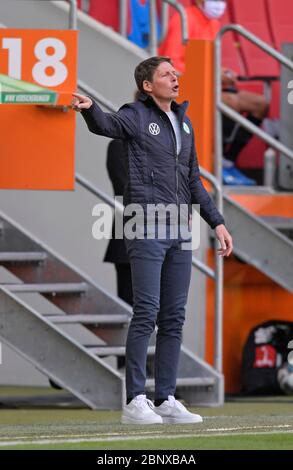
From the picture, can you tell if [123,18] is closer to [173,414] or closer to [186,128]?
[186,128]

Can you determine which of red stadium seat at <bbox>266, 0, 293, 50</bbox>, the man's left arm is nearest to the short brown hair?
the man's left arm

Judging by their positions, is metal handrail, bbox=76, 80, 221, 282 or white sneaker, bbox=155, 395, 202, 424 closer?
white sneaker, bbox=155, 395, 202, 424

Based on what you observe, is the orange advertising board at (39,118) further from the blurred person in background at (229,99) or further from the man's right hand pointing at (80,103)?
the blurred person in background at (229,99)

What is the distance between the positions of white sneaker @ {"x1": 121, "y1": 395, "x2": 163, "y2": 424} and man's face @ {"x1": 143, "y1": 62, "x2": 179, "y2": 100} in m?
1.46

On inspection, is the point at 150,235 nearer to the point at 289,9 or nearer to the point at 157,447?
the point at 157,447

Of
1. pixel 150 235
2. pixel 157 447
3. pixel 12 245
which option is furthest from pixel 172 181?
pixel 12 245

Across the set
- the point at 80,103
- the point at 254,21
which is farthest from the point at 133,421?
the point at 254,21

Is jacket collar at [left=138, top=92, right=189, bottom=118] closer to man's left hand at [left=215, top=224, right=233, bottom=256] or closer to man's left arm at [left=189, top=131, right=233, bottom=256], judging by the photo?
man's left arm at [left=189, top=131, right=233, bottom=256]

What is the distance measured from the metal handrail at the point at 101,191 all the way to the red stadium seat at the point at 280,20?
354 cm

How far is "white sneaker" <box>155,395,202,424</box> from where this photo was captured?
6.97 metres

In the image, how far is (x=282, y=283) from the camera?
10328 mm

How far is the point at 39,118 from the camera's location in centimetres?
855

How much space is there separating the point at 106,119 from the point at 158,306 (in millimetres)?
930

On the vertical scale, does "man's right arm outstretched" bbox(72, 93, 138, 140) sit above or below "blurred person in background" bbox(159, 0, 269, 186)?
below
